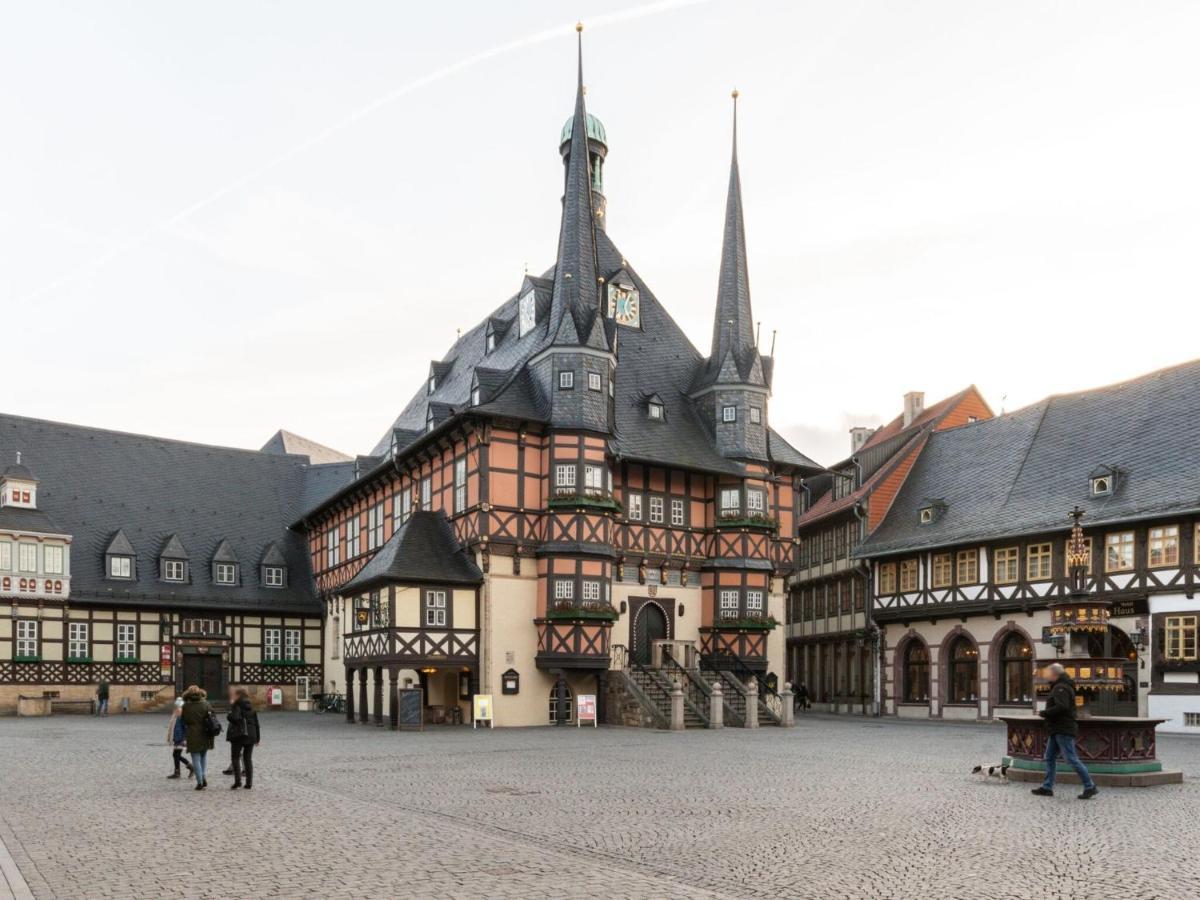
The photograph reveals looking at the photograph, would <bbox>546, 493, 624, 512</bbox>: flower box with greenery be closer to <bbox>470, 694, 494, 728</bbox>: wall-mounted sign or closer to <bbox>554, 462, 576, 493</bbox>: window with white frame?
<bbox>554, 462, 576, 493</bbox>: window with white frame

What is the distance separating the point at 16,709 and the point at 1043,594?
39395 millimetres

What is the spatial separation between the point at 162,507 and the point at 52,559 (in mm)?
7380

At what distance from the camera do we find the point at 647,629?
41.9 m

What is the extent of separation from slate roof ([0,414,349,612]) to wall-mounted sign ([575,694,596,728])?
76.8 feet

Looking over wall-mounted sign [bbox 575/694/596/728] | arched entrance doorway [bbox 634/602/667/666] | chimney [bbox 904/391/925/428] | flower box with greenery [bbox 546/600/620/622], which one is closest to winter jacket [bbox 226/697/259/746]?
wall-mounted sign [bbox 575/694/596/728]

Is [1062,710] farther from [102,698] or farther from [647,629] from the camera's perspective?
[102,698]

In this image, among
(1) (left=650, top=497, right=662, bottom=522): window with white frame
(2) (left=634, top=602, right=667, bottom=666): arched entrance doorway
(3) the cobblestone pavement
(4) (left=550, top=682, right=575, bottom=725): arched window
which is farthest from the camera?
(1) (left=650, top=497, right=662, bottom=522): window with white frame

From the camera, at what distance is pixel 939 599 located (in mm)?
44812

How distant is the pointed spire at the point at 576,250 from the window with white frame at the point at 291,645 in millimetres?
23464

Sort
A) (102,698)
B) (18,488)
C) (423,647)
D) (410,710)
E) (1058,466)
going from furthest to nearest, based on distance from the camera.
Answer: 1. (18,488)
2. (102,698)
3. (1058,466)
4. (423,647)
5. (410,710)

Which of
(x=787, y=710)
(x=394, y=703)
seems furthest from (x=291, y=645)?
(x=787, y=710)

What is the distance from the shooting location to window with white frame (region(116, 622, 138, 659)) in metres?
51.9

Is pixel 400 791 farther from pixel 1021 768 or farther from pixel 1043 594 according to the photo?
pixel 1043 594

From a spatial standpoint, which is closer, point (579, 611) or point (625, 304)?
point (579, 611)
